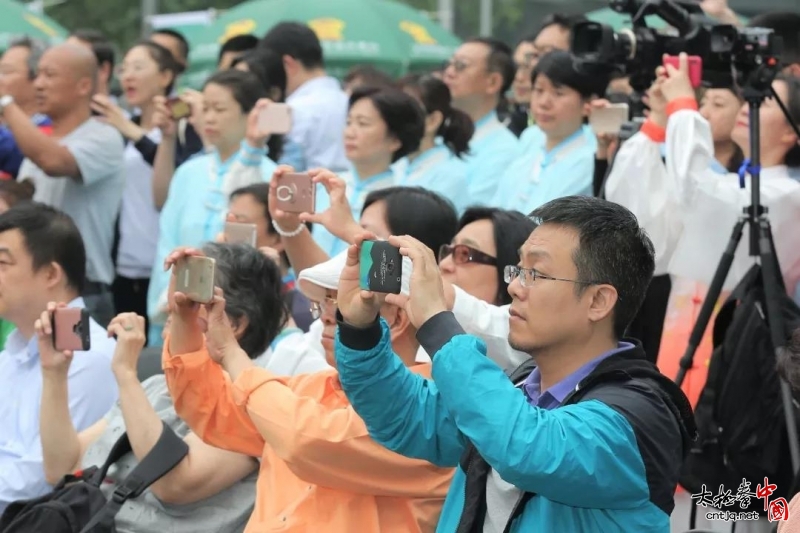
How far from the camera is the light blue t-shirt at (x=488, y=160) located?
6.67m

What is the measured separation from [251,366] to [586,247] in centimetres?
106

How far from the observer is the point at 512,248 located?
3.83m

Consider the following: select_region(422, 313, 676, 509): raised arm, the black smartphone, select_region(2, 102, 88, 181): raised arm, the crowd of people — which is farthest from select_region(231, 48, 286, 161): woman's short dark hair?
select_region(422, 313, 676, 509): raised arm

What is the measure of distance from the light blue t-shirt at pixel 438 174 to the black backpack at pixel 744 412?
83.3 inches

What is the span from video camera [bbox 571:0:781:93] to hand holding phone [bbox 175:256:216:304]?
1.87 metres

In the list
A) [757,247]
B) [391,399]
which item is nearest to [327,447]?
[391,399]

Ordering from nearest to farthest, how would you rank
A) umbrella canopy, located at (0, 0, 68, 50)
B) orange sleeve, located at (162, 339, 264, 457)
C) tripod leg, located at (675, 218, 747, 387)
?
orange sleeve, located at (162, 339, 264, 457) < tripod leg, located at (675, 218, 747, 387) < umbrella canopy, located at (0, 0, 68, 50)

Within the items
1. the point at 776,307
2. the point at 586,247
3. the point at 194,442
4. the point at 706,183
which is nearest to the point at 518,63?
the point at 706,183

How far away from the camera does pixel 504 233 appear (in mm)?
3844

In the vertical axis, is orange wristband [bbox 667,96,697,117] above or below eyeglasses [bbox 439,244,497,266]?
above

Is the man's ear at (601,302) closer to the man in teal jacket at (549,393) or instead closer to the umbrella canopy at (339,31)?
the man in teal jacket at (549,393)

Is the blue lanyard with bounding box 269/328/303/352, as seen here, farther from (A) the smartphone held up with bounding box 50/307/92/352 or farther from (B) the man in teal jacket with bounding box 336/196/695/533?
(B) the man in teal jacket with bounding box 336/196/695/533

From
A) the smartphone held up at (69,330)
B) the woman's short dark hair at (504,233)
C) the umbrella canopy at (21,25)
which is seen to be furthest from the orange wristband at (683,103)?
the umbrella canopy at (21,25)

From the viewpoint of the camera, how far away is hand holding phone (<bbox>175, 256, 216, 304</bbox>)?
10.8 ft
